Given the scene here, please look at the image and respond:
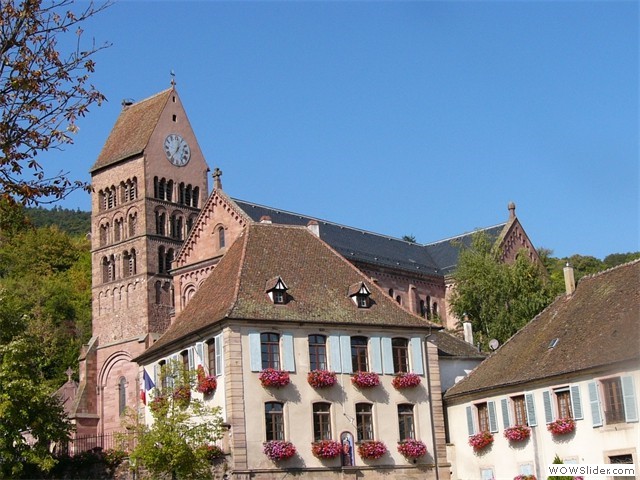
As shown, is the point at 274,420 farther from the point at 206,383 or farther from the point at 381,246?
the point at 381,246

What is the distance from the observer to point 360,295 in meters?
42.3

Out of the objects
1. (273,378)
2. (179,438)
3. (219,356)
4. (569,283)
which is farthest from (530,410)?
(179,438)

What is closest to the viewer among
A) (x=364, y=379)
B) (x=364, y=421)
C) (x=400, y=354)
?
(x=364, y=379)

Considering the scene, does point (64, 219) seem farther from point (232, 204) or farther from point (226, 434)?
point (226, 434)

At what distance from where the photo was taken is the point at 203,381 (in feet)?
127

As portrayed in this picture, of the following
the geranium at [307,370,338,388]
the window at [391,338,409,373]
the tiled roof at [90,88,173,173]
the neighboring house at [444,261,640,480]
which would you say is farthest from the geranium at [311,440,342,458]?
the tiled roof at [90,88,173,173]

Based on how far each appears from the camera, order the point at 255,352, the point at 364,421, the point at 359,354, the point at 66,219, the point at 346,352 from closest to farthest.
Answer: the point at 255,352 < the point at 364,421 < the point at 346,352 < the point at 359,354 < the point at 66,219

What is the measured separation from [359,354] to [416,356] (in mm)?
2811

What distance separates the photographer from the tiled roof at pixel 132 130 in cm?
7925

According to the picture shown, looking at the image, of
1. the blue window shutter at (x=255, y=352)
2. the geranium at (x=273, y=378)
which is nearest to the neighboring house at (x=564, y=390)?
the geranium at (x=273, y=378)

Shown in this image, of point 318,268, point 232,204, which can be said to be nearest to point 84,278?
point 232,204

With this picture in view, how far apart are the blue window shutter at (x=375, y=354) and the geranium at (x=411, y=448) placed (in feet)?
A: 9.87

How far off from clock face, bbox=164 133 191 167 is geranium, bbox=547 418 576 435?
4970 cm

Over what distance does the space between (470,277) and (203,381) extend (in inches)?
1142
